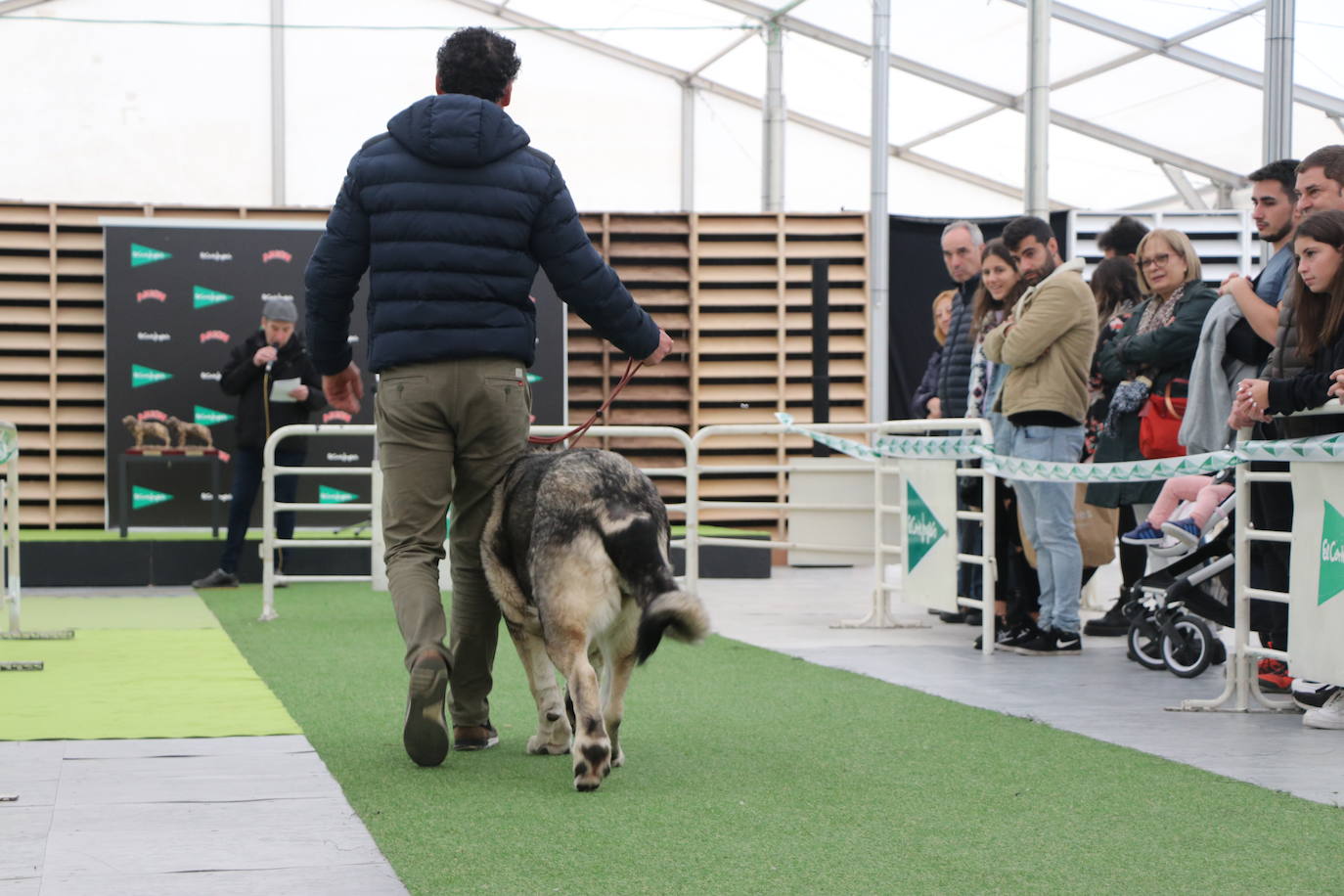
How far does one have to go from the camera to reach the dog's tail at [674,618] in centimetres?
360

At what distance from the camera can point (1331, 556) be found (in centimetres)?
459

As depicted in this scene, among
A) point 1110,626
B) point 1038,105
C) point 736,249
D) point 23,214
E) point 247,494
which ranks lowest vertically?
point 1110,626

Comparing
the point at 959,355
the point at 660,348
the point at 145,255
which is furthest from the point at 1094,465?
the point at 145,255

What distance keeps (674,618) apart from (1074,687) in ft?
8.38

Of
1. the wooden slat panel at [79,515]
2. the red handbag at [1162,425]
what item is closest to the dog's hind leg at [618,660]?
the red handbag at [1162,425]

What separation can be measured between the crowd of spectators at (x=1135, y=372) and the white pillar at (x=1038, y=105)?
12.0 feet

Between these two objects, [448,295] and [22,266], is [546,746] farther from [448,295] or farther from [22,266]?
[22,266]

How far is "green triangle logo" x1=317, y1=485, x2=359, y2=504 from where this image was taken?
12.9 metres

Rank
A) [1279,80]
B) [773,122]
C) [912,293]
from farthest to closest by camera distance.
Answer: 1. [773,122]
2. [912,293]
3. [1279,80]

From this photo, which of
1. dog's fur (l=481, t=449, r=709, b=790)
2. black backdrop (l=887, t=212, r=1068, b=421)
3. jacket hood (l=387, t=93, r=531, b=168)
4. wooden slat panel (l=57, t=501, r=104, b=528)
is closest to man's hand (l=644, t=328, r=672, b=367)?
dog's fur (l=481, t=449, r=709, b=790)

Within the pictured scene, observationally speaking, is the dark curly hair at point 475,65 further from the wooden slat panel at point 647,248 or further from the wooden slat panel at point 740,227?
the wooden slat panel at point 740,227

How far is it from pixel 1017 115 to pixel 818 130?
110 inches

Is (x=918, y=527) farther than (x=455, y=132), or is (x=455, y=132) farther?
(x=918, y=527)

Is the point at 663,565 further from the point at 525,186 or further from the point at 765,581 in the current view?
the point at 765,581
